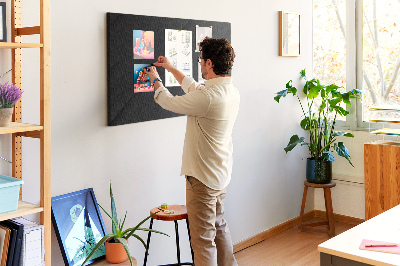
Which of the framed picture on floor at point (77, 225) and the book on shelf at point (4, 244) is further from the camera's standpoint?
the framed picture on floor at point (77, 225)

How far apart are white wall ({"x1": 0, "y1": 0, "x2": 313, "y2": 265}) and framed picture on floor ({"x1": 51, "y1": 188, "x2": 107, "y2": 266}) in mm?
72

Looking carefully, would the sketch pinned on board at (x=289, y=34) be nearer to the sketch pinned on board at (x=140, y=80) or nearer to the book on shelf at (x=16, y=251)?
the sketch pinned on board at (x=140, y=80)

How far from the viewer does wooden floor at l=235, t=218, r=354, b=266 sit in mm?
4320

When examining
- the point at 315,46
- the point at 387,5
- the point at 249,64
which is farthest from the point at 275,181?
the point at 387,5

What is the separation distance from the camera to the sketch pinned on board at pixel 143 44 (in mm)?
3438

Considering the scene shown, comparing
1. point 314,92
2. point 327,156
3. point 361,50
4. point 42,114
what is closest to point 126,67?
point 42,114

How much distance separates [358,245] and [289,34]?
3.13m

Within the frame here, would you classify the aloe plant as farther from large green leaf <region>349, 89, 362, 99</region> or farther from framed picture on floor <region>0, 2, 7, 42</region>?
framed picture on floor <region>0, 2, 7, 42</region>

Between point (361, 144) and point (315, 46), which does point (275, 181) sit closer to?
point (361, 144)

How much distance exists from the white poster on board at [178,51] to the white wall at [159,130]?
16 centimetres

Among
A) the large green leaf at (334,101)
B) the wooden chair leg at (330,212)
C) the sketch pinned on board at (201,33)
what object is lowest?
the wooden chair leg at (330,212)

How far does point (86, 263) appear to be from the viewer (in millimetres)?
3084

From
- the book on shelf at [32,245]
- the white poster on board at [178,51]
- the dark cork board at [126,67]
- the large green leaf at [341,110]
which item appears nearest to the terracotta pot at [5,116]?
the book on shelf at [32,245]

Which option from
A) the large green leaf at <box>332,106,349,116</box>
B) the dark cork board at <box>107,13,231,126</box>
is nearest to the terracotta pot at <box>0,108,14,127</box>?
the dark cork board at <box>107,13,231,126</box>
